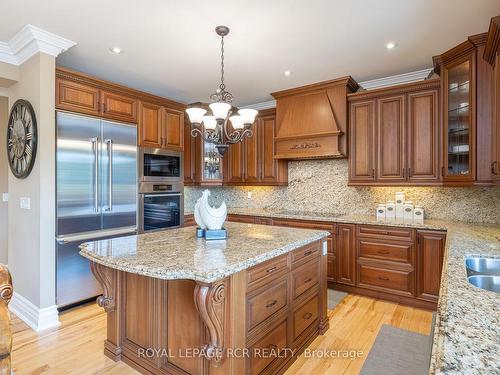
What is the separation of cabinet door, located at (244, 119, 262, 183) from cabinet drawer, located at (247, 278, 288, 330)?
2807 millimetres

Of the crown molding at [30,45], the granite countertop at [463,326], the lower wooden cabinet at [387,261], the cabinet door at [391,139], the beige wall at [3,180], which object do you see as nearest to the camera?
the granite countertop at [463,326]

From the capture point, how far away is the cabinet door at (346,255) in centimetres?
354

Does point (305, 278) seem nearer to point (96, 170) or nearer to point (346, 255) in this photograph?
point (346, 255)

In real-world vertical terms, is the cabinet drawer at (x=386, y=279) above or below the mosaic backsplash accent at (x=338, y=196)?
below

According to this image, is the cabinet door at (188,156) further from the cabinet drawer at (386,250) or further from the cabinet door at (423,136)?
the cabinet door at (423,136)

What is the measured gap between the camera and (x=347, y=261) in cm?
358

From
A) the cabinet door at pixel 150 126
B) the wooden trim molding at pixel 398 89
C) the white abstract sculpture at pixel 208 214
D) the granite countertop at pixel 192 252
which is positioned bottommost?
the granite countertop at pixel 192 252

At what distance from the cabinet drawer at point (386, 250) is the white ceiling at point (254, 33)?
6.91 ft

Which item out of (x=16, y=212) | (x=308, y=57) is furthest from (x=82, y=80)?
(x=308, y=57)

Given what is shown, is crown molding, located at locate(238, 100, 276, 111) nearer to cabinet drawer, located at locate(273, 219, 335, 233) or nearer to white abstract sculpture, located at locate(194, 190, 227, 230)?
cabinet drawer, located at locate(273, 219, 335, 233)

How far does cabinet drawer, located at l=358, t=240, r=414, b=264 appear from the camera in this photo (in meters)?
3.23

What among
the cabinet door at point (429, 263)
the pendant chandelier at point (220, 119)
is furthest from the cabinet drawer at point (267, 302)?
the cabinet door at point (429, 263)

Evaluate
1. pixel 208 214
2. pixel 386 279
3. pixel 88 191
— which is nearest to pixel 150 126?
pixel 88 191

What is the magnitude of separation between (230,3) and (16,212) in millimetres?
3107
